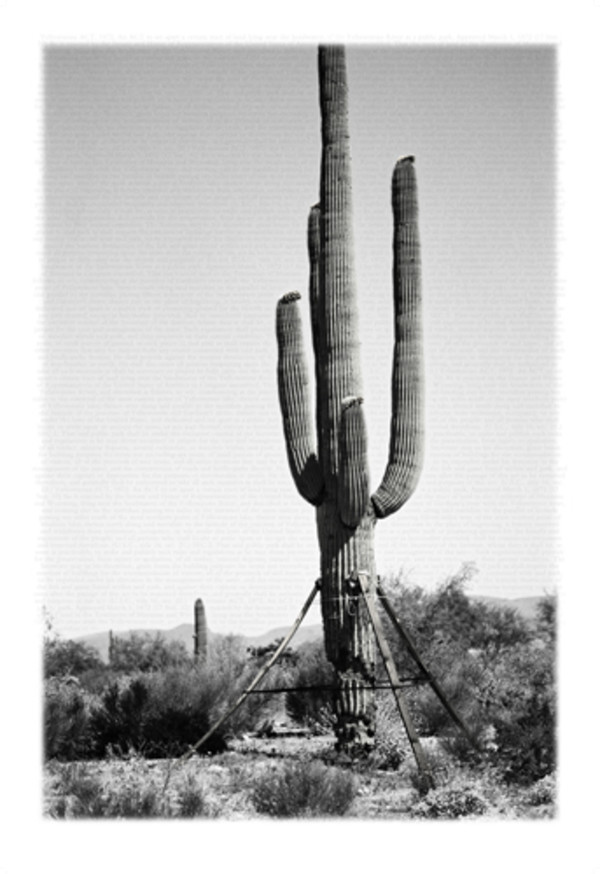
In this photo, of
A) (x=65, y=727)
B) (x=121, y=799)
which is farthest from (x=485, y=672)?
(x=121, y=799)

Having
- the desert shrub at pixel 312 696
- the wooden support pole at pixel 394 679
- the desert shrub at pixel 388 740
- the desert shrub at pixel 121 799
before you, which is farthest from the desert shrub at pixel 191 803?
the desert shrub at pixel 312 696

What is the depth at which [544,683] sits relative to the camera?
645 inches

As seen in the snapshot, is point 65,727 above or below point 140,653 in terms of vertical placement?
above

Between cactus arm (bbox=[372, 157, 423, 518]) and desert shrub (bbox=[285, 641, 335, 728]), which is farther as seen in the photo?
desert shrub (bbox=[285, 641, 335, 728])

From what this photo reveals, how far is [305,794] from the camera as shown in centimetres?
1226

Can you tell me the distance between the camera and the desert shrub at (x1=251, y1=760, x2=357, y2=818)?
1212 cm

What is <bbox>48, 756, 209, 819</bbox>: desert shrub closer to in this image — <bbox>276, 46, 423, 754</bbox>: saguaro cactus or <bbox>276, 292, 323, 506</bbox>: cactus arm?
<bbox>276, 46, 423, 754</bbox>: saguaro cactus

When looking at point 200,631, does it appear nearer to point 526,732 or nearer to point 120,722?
point 120,722

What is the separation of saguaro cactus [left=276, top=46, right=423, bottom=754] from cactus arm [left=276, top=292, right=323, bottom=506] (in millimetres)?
12

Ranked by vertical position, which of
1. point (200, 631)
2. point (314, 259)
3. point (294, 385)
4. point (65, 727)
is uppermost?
point (314, 259)

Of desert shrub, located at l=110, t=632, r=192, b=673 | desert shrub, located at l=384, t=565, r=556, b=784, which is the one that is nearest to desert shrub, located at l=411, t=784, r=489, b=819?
desert shrub, located at l=384, t=565, r=556, b=784

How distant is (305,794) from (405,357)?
5694 mm

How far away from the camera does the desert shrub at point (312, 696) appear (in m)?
19.9
